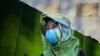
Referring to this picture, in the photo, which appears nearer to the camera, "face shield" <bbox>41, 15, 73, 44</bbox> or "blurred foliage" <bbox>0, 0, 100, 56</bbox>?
"face shield" <bbox>41, 15, 73, 44</bbox>

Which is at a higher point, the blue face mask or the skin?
the skin

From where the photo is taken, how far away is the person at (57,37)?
208cm

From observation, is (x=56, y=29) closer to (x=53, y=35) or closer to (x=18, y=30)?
(x=53, y=35)

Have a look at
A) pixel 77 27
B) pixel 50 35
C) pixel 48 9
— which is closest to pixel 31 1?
pixel 48 9

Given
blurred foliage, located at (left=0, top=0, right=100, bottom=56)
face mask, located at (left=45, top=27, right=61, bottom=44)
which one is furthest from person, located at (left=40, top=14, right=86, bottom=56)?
blurred foliage, located at (left=0, top=0, right=100, bottom=56)

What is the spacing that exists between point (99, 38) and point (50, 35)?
136 inches

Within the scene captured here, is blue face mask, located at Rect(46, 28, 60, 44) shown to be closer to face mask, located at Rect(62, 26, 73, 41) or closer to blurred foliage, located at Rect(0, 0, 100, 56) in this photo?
face mask, located at Rect(62, 26, 73, 41)

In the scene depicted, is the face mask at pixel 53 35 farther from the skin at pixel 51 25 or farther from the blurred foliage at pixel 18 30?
the blurred foliage at pixel 18 30

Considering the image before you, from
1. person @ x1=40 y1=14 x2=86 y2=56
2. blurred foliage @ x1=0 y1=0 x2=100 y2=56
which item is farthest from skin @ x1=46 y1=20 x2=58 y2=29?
blurred foliage @ x1=0 y1=0 x2=100 y2=56

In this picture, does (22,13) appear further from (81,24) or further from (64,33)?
(81,24)

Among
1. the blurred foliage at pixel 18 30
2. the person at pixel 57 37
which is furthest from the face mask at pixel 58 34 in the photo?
the blurred foliage at pixel 18 30

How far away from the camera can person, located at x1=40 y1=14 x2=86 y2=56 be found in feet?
6.84

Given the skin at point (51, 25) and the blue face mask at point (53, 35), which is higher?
the skin at point (51, 25)

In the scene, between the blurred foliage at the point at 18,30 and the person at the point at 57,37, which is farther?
the blurred foliage at the point at 18,30
